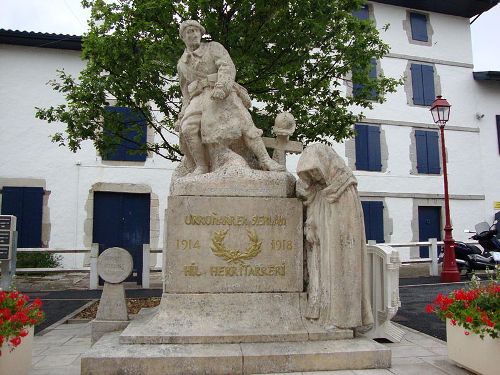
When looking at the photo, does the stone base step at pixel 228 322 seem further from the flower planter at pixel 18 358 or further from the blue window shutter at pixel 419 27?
the blue window shutter at pixel 419 27

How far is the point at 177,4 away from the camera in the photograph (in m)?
7.42

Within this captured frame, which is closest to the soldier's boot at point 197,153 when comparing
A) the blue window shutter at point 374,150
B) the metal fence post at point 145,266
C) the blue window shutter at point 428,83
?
the metal fence post at point 145,266

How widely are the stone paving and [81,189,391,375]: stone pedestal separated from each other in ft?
0.99

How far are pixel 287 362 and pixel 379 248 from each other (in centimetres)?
205

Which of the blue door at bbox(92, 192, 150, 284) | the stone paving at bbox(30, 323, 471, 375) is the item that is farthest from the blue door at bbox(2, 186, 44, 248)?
the stone paving at bbox(30, 323, 471, 375)

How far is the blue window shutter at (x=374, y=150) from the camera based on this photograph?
1655 centimetres

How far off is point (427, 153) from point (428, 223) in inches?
99.8

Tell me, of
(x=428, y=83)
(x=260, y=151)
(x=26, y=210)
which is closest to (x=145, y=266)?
(x=26, y=210)

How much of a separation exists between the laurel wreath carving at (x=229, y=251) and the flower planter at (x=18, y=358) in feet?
5.35

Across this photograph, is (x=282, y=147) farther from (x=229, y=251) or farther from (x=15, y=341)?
(x=15, y=341)

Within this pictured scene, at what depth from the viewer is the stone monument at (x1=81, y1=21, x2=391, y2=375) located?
363 centimetres

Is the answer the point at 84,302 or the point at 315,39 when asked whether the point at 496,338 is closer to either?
the point at 315,39

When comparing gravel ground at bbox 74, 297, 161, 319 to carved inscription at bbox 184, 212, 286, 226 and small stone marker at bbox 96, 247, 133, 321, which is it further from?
carved inscription at bbox 184, 212, 286, 226

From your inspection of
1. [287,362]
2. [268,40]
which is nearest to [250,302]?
[287,362]
